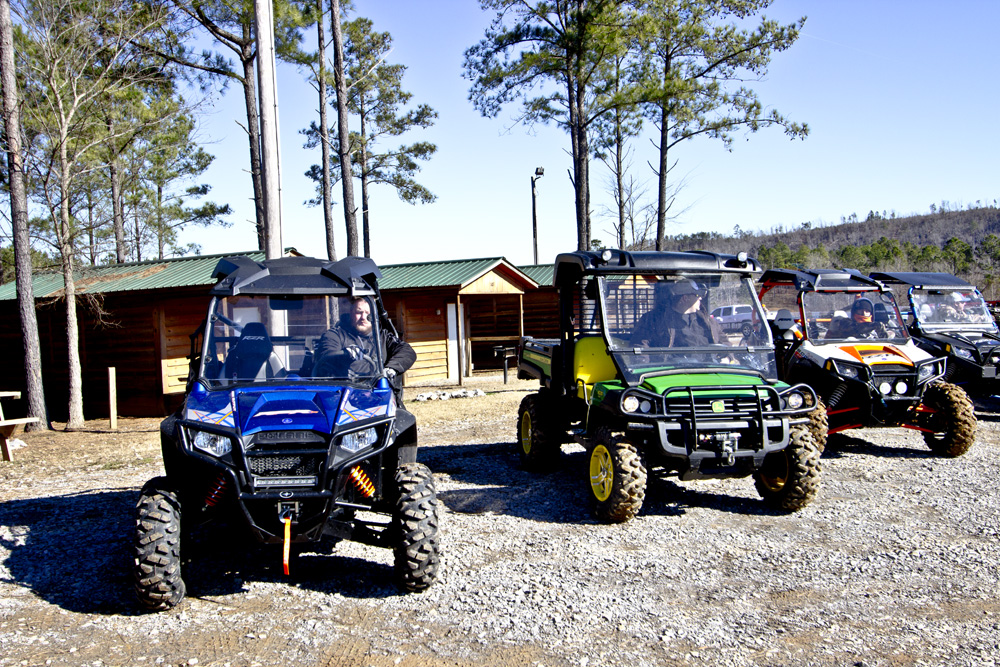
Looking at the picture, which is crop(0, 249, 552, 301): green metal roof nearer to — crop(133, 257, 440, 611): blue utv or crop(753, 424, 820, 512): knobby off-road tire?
crop(133, 257, 440, 611): blue utv

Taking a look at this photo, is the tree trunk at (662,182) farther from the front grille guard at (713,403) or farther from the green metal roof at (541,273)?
the front grille guard at (713,403)

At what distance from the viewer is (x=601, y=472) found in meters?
6.82

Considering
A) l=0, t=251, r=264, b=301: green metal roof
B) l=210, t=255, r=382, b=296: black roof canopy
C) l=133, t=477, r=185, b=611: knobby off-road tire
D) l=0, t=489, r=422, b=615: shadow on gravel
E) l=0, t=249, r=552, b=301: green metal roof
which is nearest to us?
l=133, t=477, r=185, b=611: knobby off-road tire

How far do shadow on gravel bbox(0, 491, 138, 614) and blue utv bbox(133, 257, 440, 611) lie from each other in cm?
70

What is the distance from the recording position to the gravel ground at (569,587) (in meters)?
4.35

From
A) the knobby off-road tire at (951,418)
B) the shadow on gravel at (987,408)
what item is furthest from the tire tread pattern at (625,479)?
the shadow on gravel at (987,408)

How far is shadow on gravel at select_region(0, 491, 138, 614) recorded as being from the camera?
5289 mm

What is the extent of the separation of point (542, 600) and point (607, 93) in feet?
60.8

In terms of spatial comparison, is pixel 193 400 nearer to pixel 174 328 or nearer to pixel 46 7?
pixel 46 7

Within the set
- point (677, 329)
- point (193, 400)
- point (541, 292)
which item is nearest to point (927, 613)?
point (677, 329)

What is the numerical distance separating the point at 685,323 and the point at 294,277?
141 inches

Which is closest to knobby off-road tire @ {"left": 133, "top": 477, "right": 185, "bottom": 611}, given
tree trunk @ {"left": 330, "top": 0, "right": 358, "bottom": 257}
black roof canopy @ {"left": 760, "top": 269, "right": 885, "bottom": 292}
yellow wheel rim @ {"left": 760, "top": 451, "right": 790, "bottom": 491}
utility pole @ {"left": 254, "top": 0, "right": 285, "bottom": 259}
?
yellow wheel rim @ {"left": 760, "top": 451, "right": 790, "bottom": 491}

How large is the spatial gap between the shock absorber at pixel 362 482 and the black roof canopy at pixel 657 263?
3.21 meters

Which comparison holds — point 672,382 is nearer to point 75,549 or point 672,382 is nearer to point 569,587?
point 569,587
